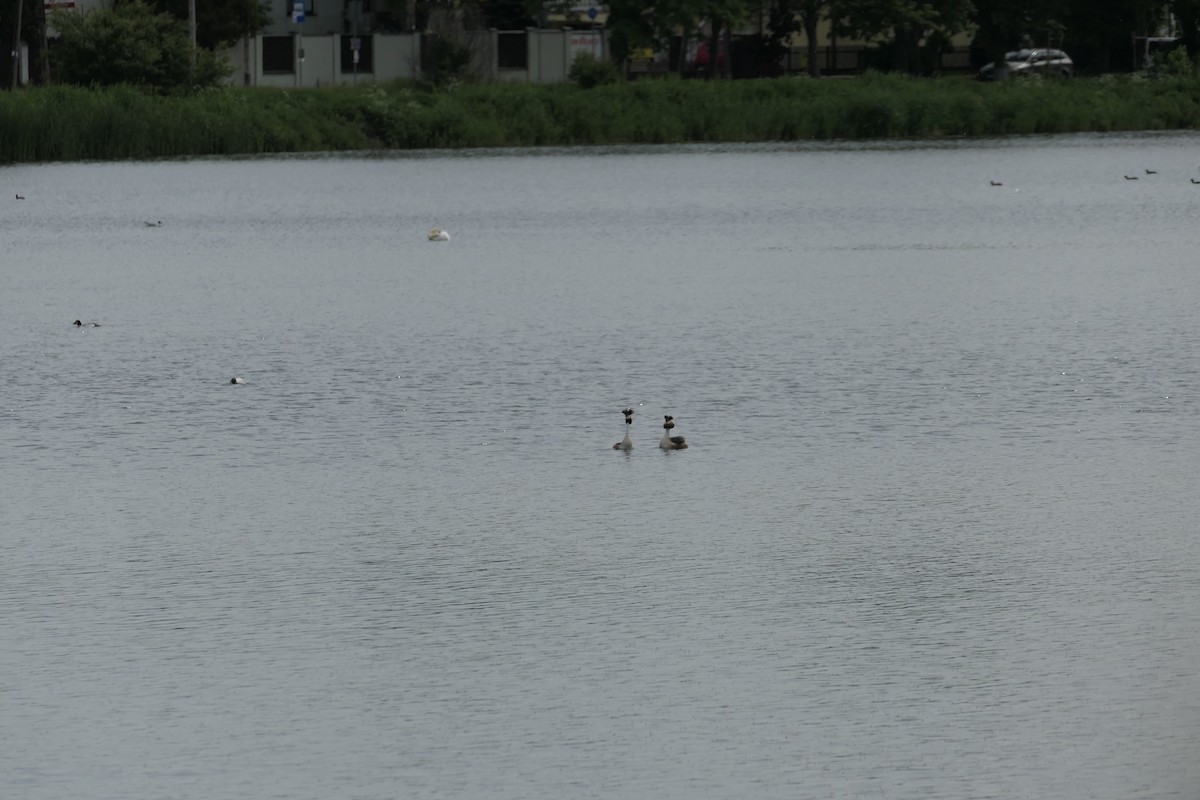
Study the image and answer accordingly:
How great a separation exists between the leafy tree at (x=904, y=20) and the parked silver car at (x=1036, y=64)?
209 cm

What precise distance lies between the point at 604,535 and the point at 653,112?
5875cm

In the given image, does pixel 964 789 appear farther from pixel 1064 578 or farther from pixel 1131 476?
pixel 1131 476

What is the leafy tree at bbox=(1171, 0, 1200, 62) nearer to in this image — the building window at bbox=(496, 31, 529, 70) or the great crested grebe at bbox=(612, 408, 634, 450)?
the building window at bbox=(496, 31, 529, 70)

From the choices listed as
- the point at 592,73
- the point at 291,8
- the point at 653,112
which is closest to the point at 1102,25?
the point at 592,73

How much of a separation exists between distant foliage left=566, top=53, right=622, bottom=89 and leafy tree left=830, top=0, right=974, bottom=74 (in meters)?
12.8

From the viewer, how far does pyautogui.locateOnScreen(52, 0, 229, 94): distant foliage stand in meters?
68.1

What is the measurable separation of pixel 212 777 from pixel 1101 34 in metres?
90.5

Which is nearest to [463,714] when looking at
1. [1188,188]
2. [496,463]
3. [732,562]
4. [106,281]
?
[732,562]

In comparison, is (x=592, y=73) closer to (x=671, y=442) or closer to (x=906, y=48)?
(x=906, y=48)

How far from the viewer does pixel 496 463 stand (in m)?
16.3

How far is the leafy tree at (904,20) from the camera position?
8706cm

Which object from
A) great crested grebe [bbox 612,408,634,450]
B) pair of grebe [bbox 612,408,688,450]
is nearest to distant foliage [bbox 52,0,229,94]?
great crested grebe [bbox 612,408,634,450]

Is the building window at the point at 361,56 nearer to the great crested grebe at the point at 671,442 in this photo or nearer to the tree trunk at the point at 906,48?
the tree trunk at the point at 906,48

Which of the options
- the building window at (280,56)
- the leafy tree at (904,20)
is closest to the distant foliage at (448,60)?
the building window at (280,56)
